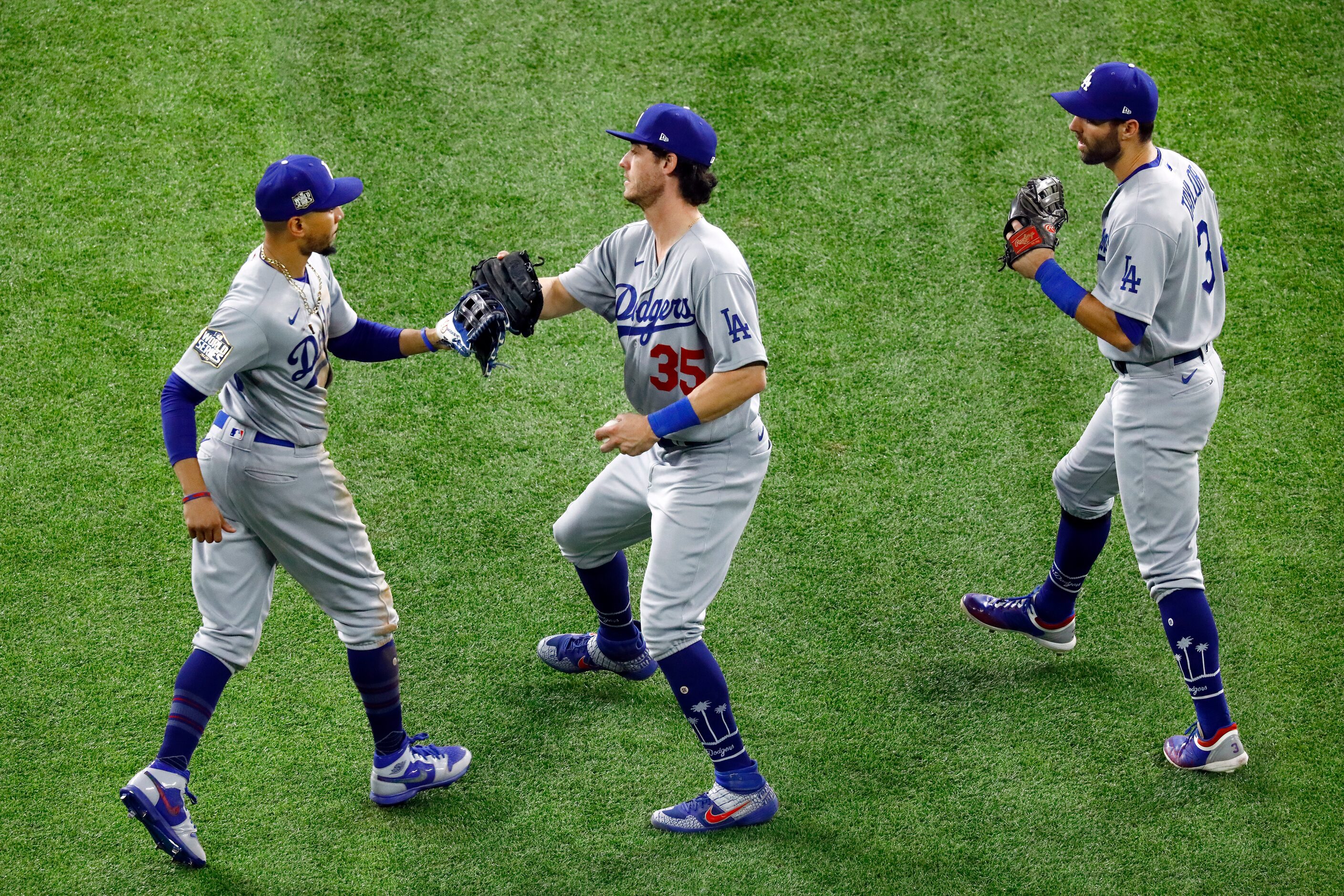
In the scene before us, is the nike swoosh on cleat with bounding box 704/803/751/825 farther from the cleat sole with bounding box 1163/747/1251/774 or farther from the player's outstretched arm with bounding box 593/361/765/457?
the cleat sole with bounding box 1163/747/1251/774

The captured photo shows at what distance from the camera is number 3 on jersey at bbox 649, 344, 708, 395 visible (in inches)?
171

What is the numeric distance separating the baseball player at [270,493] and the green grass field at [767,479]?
1.27ft

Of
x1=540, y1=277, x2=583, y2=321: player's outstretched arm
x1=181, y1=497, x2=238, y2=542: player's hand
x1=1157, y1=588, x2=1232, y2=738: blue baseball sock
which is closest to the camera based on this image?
x1=181, y1=497, x2=238, y2=542: player's hand

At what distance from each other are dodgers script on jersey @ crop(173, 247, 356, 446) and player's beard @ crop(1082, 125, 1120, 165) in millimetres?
2668

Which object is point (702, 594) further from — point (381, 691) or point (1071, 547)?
point (1071, 547)

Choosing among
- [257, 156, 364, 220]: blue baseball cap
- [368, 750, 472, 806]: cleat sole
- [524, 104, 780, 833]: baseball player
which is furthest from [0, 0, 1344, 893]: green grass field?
[257, 156, 364, 220]: blue baseball cap

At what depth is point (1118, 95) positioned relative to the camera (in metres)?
4.41

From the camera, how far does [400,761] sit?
179 inches

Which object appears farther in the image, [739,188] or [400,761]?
[739,188]

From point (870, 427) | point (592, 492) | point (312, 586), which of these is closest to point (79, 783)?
point (312, 586)

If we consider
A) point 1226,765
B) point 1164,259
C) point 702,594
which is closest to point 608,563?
point 702,594

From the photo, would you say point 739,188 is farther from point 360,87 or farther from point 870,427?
point 360,87

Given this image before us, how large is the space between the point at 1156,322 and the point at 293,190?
291 centimetres

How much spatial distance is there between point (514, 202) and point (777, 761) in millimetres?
3666
